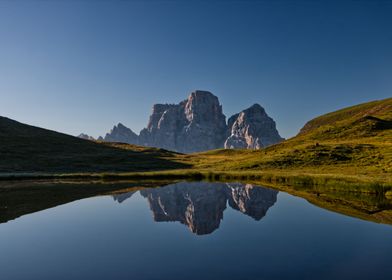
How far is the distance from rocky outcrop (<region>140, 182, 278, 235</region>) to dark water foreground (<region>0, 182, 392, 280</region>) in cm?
13

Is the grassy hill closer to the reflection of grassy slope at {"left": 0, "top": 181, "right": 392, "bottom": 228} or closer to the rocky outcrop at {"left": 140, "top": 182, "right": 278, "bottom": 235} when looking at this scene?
the reflection of grassy slope at {"left": 0, "top": 181, "right": 392, "bottom": 228}

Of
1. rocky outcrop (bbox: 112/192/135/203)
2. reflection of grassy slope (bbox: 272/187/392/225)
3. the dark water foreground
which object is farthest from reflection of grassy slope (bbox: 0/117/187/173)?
reflection of grassy slope (bbox: 272/187/392/225)

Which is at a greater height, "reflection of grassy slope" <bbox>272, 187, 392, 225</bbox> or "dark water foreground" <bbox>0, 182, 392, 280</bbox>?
"reflection of grassy slope" <bbox>272, 187, 392, 225</bbox>

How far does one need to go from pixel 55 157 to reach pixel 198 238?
332ft

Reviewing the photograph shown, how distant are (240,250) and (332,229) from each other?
31.6ft

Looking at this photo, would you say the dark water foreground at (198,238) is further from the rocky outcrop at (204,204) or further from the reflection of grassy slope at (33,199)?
the reflection of grassy slope at (33,199)

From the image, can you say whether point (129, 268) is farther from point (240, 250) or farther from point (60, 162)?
point (60, 162)

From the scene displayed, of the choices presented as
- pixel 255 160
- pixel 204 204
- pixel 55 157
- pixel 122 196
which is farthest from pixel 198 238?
pixel 55 157

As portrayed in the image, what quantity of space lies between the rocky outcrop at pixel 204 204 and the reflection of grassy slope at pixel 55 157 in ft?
169

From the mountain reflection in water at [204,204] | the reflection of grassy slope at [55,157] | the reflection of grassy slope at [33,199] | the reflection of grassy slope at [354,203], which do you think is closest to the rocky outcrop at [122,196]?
the mountain reflection in water at [204,204]

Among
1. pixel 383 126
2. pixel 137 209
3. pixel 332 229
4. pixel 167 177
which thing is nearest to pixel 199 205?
pixel 137 209

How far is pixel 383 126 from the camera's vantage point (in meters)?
133

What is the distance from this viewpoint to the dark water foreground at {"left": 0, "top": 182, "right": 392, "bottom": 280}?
16864 mm

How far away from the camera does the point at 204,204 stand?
132ft
